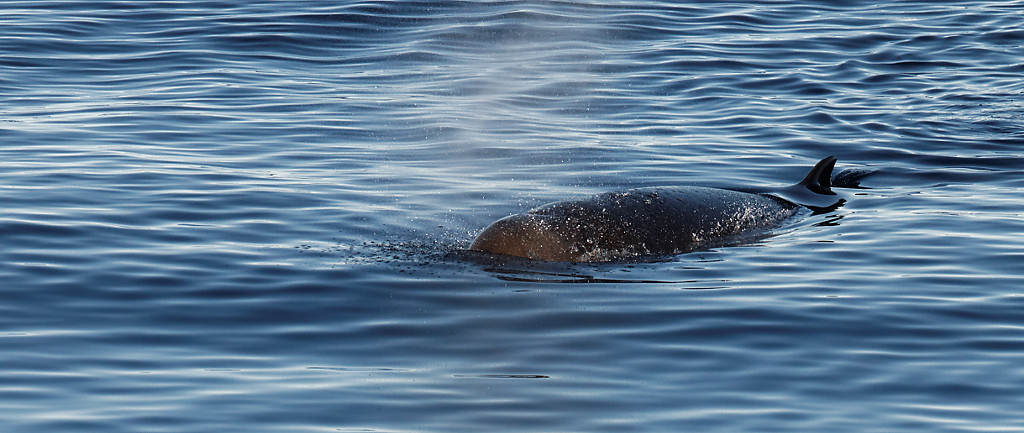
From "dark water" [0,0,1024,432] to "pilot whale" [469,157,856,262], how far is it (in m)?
0.26

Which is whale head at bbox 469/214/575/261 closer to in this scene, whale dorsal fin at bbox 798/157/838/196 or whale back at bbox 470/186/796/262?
whale back at bbox 470/186/796/262

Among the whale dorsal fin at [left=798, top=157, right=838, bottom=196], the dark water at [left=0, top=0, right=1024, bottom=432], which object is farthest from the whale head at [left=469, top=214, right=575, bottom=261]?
the whale dorsal fin at [left=798, top=157, right=838, bottom=196]

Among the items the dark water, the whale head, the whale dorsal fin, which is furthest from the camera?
the whale dorsal fin

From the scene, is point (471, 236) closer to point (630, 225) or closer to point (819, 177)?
point (630, 225)

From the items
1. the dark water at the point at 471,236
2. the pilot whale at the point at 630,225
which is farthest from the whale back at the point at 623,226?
the dark water at the point at 471,236

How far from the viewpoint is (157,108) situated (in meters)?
17.4

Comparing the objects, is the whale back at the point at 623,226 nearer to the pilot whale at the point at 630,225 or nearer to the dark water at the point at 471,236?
the pilot whale at the point at 630,225

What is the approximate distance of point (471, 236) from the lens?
11.0 m

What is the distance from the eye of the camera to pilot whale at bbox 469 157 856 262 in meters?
10.2

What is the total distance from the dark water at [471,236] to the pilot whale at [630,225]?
0.87 ft

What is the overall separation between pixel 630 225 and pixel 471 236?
1.34 metres

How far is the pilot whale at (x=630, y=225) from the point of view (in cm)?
1021

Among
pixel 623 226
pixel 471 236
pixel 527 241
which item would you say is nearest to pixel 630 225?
pixel 623 226

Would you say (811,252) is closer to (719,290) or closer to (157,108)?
(719,290)
